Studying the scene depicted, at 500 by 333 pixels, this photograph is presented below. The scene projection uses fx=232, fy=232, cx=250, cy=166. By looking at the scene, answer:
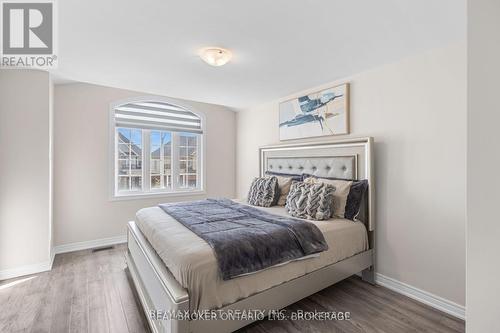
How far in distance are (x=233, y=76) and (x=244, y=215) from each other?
1.72m

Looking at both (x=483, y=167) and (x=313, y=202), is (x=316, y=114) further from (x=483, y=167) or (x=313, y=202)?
(x=483, y=167)

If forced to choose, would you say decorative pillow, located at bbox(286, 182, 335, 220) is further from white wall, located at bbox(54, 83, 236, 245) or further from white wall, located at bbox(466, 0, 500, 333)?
white wall, located at bbox(54, 83, 236, 245)

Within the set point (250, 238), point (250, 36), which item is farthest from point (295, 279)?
point (250, 36)

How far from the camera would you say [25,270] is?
264cm

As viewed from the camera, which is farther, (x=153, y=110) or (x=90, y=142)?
(x=153, y=110)

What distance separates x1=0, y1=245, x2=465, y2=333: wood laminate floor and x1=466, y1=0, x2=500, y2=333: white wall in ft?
4.18

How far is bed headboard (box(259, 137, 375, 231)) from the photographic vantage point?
8.02 ft

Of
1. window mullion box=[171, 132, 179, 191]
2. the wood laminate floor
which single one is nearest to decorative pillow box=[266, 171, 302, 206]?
the wood laminate floor

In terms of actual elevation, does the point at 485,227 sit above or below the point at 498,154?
below

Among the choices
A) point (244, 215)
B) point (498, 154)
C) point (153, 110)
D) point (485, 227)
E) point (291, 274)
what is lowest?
point (291, 274)

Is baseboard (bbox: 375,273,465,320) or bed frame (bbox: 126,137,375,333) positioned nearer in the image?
bed frame (bbox: 126,137,375,333)

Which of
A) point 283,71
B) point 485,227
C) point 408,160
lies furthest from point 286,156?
point 485,227

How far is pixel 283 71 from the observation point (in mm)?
2699

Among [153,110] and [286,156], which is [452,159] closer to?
[286,156]
